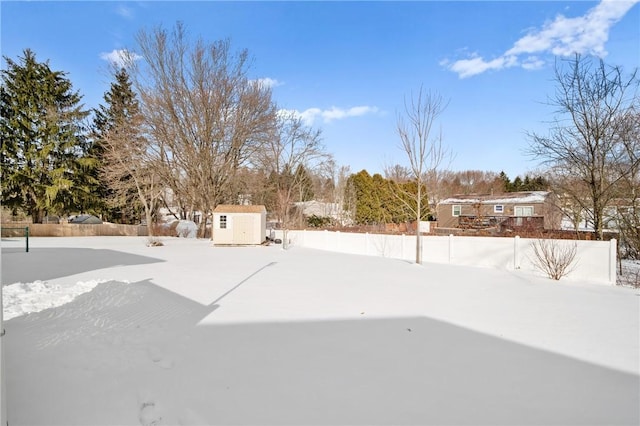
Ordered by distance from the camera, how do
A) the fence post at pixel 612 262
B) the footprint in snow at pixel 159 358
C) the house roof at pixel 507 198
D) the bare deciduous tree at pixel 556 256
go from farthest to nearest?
the house roof at pixel 507 198, the bare deciduous tree at pixel 556 256, the fence post at pixel 612 262, the footprint in snow at pixel 159 358

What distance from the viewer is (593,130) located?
38.0 feet

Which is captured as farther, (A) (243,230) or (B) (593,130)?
(A) (243,230)

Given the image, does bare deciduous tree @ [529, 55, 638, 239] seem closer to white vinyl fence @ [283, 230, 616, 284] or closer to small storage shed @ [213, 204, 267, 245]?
white vinyl fence @ [283, 230, 616, 284]

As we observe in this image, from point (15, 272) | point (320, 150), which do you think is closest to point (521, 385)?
point (15, 272)

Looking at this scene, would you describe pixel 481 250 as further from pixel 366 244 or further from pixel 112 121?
pixel 112 121

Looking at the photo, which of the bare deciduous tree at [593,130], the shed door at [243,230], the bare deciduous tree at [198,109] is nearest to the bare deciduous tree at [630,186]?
the bare deciduous tree at [593,130]

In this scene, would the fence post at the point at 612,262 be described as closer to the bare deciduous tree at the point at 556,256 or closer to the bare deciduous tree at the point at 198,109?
the bare deciduous tree at the point at 556,256

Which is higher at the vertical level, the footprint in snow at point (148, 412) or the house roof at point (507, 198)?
the house roof at point (507, 198)

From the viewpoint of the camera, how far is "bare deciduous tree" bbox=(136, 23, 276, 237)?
20.9m

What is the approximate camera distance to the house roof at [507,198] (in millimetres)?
28984

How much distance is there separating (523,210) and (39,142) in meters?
37.9

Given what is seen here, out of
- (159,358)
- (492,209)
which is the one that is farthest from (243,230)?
(492,209)

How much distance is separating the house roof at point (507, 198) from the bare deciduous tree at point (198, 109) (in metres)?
19.7

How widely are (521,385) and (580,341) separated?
1698 mm
